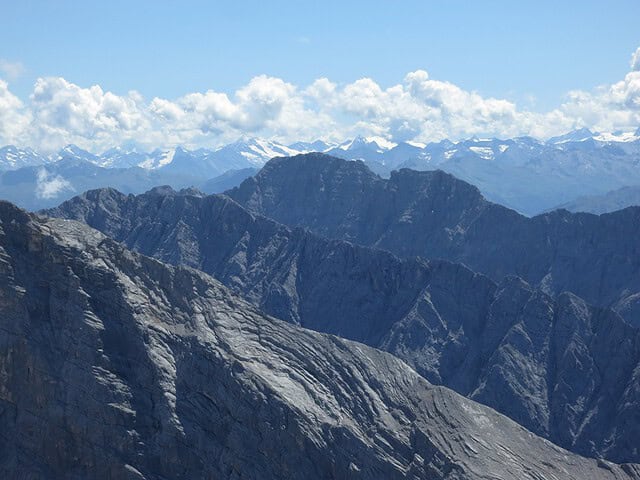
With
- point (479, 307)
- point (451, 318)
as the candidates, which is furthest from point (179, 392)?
point (479, 307)

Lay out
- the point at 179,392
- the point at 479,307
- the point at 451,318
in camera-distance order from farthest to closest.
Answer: the point at 479,307
the point at 451,318
the point at 179,392

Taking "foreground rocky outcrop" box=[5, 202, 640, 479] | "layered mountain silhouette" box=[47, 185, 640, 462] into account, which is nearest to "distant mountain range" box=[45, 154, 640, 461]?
"layered mountain silhouette" box=[47, 185, 640, 462]

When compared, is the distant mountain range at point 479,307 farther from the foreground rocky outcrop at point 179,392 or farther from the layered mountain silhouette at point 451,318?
the foreground rocky outcrop at point 179,392

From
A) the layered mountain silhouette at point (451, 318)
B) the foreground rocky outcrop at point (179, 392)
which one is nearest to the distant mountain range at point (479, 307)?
the layered mountain silhouette at point (451, 318)

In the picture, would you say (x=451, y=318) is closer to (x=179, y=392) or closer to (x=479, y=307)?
(x=479, y=307)

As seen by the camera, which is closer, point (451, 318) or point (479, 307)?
point (451, 318)
